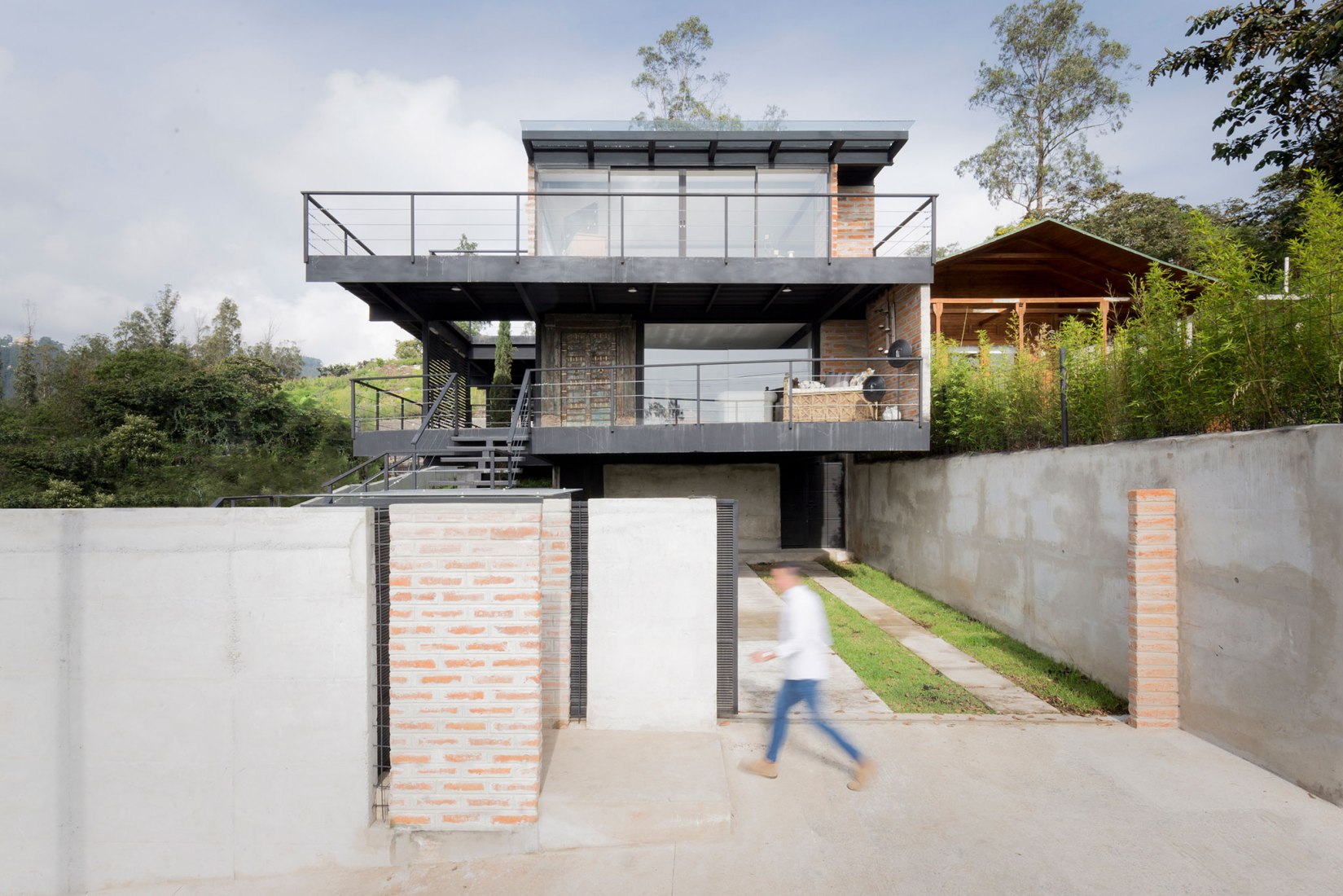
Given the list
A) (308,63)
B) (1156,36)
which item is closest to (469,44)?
(308,63)

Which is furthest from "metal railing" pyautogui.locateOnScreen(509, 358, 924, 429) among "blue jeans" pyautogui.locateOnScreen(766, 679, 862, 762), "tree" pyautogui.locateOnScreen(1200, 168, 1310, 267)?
"tree" pyautogui.locateOnScreen(1200, 168, 1310, 267)

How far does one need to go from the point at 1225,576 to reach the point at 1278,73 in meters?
11.5

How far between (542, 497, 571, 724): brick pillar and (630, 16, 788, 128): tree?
2599 centimetres

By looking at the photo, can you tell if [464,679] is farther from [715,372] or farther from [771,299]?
[715,372]

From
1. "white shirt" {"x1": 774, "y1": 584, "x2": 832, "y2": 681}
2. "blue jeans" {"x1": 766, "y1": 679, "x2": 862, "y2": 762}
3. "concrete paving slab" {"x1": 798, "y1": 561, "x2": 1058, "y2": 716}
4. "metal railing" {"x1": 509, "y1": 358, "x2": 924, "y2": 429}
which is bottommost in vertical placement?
"concrete paving slab" {"x1": 798, "y1": 561, "x2": 1058, "y2": 716}

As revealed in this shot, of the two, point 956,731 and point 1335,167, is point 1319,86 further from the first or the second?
point 956,731

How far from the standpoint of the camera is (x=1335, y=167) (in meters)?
11.4

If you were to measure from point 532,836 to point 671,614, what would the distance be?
1.61m

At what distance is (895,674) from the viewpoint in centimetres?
607

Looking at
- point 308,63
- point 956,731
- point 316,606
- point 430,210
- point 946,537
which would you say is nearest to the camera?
point 316,606

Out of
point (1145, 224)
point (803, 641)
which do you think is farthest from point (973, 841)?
point (1145, 224)

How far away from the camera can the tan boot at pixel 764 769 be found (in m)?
3.99

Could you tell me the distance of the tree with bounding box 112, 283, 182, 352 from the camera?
34.4 m

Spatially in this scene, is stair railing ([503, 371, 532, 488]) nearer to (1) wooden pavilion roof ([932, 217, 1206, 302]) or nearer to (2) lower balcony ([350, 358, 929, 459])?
(2) lower balcony ([350, 358, 929, 459])
